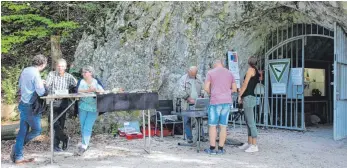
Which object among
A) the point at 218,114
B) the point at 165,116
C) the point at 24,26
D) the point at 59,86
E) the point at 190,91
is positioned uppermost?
the point at 24,26

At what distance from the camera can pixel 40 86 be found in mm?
5730

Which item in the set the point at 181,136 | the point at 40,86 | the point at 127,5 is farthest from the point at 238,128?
the point at 40,86

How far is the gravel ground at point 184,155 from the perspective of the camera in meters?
5.89

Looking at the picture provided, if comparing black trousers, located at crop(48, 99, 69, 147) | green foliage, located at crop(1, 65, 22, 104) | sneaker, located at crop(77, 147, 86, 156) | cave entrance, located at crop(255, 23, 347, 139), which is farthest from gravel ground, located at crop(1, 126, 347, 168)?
green foliage, located at crop(1, 65, 22, 104)

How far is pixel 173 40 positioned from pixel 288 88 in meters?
3.41

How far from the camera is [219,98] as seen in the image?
6523 mm

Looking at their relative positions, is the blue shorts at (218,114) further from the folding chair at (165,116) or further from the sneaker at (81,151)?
the sneaker at (81,151)

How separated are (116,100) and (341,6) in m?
5.00

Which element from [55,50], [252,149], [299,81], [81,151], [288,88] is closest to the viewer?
[81,151]

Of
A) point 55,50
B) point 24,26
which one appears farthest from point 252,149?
point 24,26

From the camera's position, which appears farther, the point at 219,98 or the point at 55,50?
the point at 55,50

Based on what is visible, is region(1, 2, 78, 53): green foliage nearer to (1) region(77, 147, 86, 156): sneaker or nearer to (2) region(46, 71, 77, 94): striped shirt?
(2) region(46, 71, 77, 94): striped shirt

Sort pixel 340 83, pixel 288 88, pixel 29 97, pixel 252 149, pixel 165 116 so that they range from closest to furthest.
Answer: pixel 29 97 → pixel 252 149 → pixel 340 83 → pixel 165 116 → pixel 288 88

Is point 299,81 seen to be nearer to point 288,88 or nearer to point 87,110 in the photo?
point 288,88
